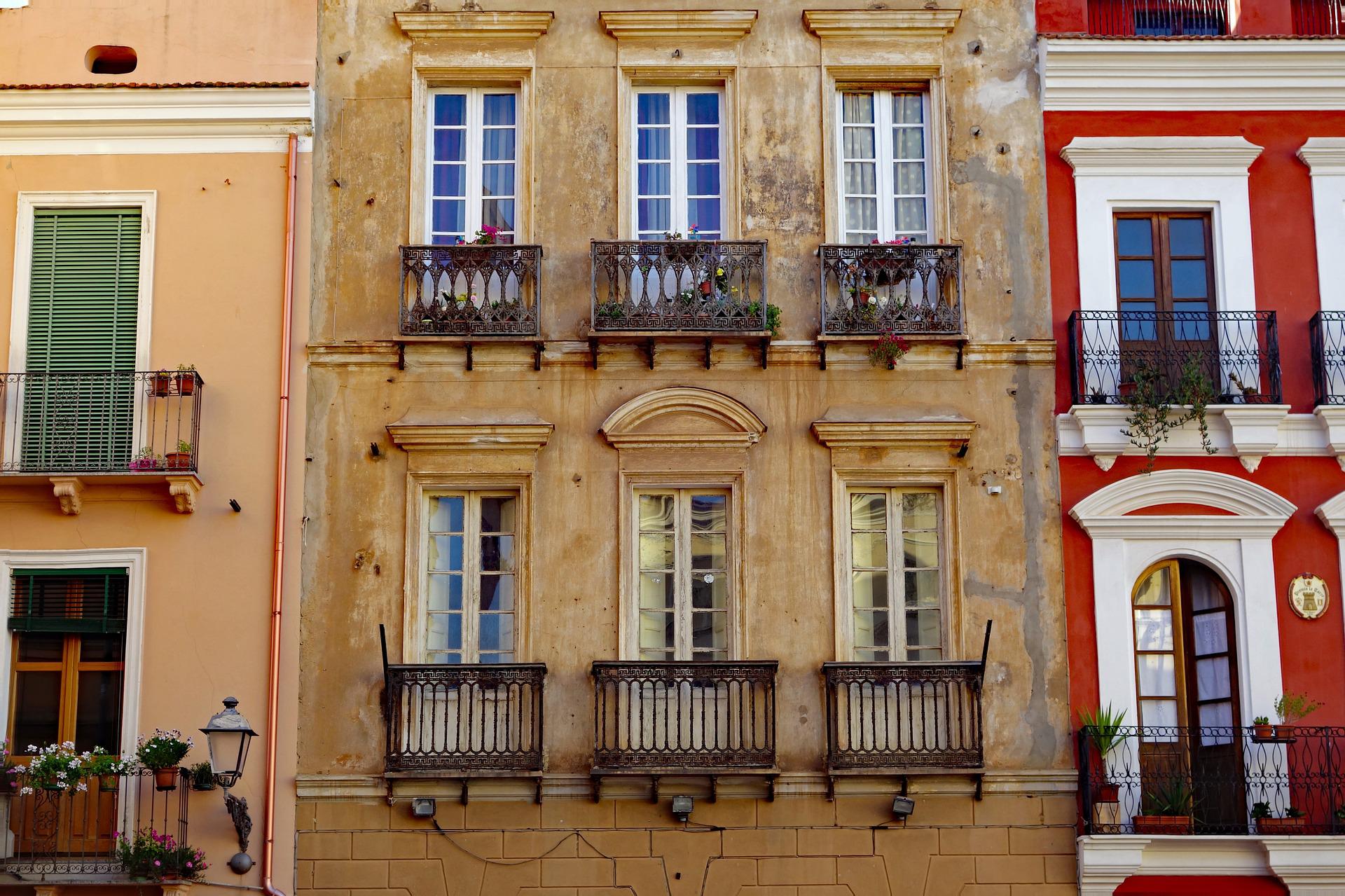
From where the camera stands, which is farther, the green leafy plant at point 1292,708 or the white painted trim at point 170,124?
the white painted trim at point 170,124

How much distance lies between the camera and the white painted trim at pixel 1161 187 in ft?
55.7

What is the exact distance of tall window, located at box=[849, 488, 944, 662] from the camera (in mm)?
16312

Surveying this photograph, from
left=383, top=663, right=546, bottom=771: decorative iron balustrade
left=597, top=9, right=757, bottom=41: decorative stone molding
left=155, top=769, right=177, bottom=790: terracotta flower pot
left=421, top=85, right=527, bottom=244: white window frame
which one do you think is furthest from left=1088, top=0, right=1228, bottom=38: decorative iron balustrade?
left=155, top=769, right=177, bottom=790: terracotta flower pot

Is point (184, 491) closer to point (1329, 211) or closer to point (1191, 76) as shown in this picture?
point (1191, 76)

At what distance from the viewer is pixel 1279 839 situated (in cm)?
1531

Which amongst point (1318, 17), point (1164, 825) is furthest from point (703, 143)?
point (1164, 825)

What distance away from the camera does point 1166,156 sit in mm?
17062

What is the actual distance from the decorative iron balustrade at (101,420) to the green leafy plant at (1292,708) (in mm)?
9877

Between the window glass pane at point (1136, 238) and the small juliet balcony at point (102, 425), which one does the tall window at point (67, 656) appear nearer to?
the small juliet balcony at point (102, 425)

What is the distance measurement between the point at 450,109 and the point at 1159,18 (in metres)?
7.04

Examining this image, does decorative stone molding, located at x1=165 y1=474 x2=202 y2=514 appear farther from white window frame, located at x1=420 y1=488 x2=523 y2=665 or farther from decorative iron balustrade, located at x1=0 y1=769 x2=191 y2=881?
decorative iron balustrade, located at x1=0 y1=769 x2=191 y2=881

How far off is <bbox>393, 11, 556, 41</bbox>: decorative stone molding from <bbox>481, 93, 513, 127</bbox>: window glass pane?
58cm

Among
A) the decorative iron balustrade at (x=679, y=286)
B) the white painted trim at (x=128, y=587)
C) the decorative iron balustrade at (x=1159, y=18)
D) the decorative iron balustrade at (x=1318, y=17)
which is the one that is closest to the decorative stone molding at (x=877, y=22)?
the decorative iron balustrade at (x=1159, y=18)

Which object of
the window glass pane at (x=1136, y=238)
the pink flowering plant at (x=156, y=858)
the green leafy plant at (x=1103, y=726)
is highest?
the window glass pane at (x=1136, y=238)
